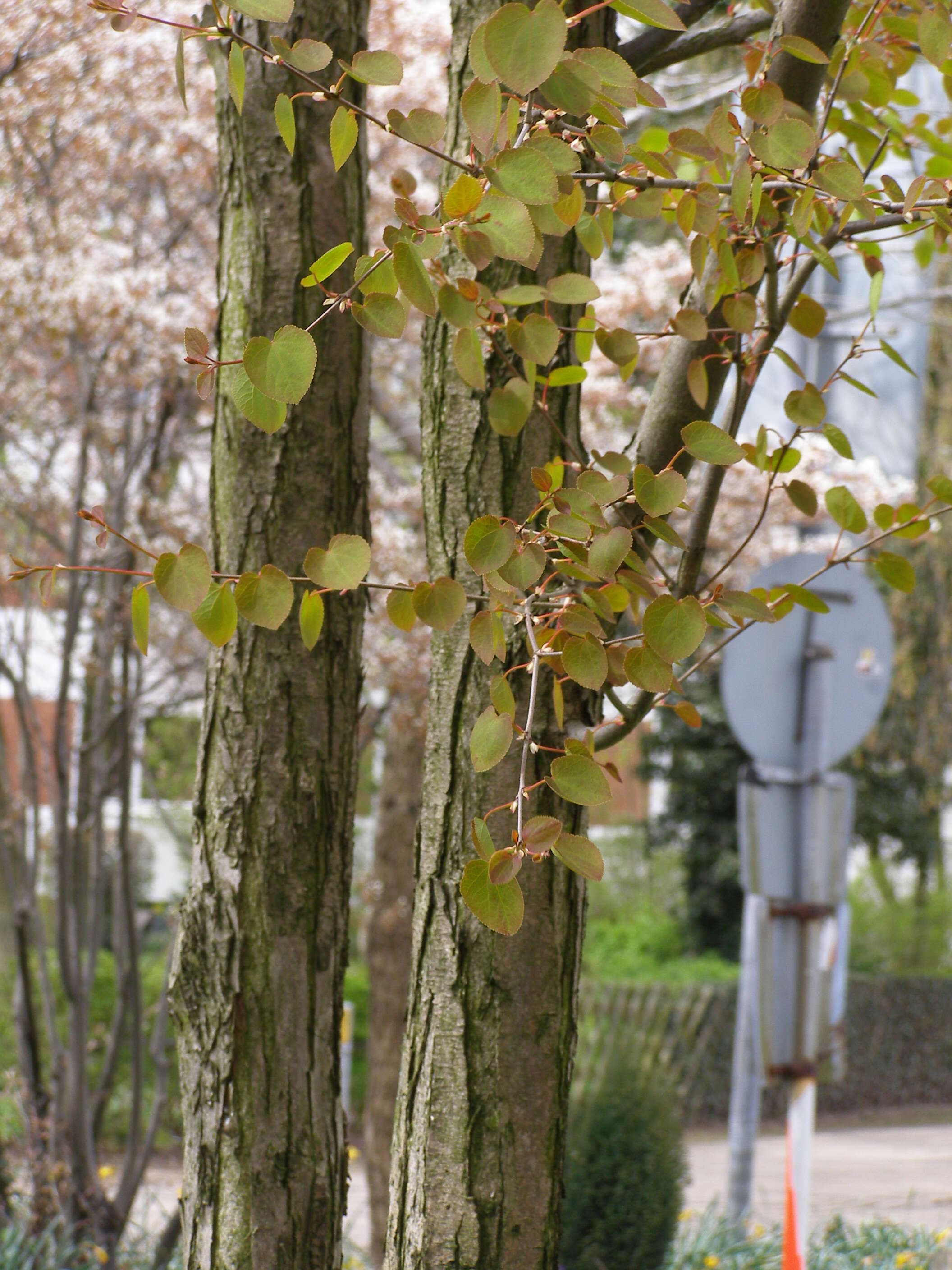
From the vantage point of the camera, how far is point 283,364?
2.87 feet

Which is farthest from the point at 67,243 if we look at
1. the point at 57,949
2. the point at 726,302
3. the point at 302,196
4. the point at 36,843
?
the point at 726,302

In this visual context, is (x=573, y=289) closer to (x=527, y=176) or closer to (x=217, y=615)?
(x=527, y=176)

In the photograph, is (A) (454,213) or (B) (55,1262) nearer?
(A) (454,213)

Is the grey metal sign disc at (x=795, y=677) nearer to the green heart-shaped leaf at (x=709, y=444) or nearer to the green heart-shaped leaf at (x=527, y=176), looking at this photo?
the green heart-shaped leaf at (x=709, y=444)

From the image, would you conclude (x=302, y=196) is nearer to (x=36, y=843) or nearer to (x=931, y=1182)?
(x=36, y=843)

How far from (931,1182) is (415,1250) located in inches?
298

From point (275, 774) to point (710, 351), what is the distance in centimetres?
87

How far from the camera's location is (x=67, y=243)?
5.28 metres

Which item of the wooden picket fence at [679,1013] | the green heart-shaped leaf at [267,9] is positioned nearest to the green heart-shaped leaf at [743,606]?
the green heart-shaped leaf at [267,9]

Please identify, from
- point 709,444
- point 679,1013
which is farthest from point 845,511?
point 679,1013

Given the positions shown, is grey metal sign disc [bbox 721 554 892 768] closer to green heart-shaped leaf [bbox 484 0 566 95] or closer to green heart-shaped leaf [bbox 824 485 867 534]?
green heart-shaped leaf [bbox 824 485 867 534]

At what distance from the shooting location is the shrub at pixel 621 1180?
454 centimetres

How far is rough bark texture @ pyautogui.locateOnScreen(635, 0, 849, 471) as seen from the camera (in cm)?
139

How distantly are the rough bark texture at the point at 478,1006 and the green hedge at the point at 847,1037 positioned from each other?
619 centimetres
